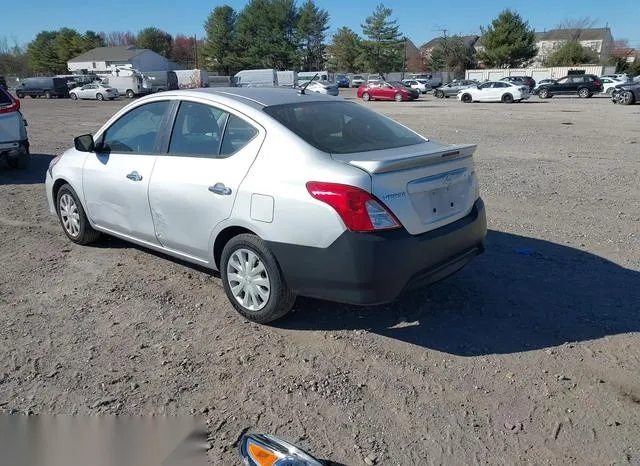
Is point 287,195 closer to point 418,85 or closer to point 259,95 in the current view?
point 259,95

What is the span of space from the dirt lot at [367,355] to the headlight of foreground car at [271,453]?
0.39ft

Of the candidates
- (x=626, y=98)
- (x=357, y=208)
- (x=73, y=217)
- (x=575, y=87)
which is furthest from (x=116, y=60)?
(x=357, y=208)

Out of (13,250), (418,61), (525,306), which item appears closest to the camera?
(525,306)

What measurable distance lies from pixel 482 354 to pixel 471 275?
53.3 inches

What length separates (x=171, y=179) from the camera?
425cm

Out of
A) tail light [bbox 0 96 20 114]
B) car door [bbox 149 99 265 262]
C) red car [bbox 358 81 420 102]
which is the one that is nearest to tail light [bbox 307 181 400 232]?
car door [bbox 149 99 265 262]

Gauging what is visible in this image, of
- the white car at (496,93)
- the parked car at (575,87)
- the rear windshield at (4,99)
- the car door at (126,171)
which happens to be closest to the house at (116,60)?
the white car at (496,93)

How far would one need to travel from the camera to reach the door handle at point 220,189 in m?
3.83

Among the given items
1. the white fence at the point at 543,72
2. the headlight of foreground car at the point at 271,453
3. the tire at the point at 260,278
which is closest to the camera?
the headlight of foreground car at the point at 271,453

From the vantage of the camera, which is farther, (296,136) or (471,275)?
(471,275)

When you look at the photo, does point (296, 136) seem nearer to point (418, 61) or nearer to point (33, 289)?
point (33, 289)

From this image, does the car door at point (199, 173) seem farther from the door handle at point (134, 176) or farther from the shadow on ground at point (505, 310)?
the shadow on ground at point (505, 310)

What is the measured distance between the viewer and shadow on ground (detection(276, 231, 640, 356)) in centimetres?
375

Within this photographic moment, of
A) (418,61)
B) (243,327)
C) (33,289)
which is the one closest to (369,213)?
(243,327)
